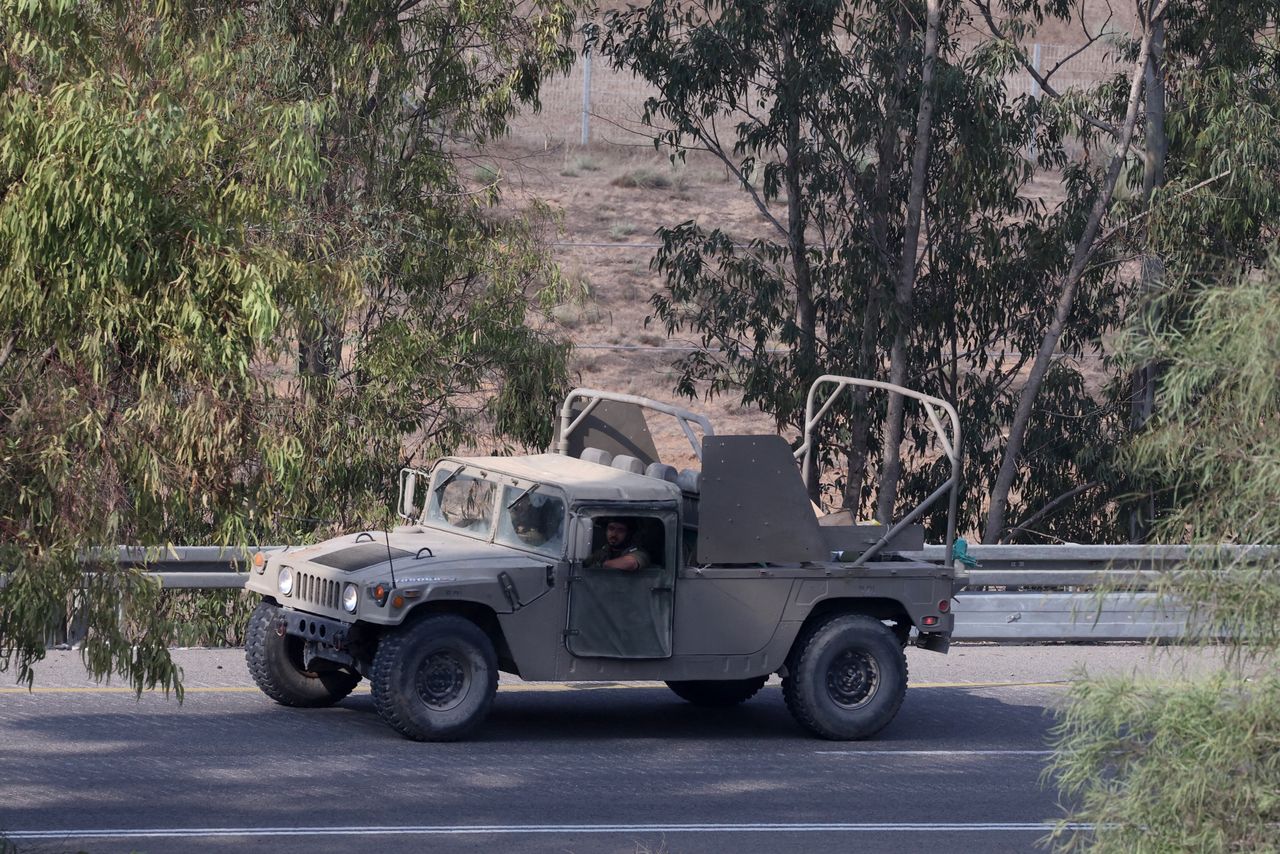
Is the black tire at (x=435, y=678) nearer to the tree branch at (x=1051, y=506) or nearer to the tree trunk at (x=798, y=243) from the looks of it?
the tree trunk at (x=798, y=243)

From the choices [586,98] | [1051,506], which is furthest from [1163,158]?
[586,98]

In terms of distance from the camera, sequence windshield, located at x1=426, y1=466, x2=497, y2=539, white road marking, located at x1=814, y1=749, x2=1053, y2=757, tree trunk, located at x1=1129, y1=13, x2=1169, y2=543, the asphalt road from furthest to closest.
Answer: tree trunk, located at x1=1129, y1=13, x2=1169, y2=543, windshield, located at x1=426, y1=466, x2=497, y2=539, white road marking, located at x1=814, y1=749, x2=1053, y2=757, the asphalt road

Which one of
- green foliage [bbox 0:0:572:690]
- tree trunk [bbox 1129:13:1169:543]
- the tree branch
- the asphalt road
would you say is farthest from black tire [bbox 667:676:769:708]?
the tree branch

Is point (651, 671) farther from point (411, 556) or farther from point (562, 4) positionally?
point (562, 4)

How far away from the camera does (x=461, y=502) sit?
1243 cm

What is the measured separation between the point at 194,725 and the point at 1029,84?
3163cm

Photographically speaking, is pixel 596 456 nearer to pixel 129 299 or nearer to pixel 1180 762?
pixel 129 299

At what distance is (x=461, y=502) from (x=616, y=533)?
1.44m

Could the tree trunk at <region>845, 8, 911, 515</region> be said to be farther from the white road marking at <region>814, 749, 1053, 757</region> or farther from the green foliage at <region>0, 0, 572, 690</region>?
the green foliage at <region>0, 0, 572, 690</region>

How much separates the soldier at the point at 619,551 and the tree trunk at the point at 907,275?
8794mm

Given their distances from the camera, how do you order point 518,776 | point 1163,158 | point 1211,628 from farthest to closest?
point 1163,158 → point 518,776 → point 1211,628

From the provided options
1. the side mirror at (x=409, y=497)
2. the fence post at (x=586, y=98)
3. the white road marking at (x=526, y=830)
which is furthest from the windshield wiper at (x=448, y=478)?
the fence post at (x=586, y=98)

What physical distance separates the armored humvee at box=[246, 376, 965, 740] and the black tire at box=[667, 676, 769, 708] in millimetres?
356

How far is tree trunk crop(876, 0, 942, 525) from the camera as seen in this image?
1981cm
